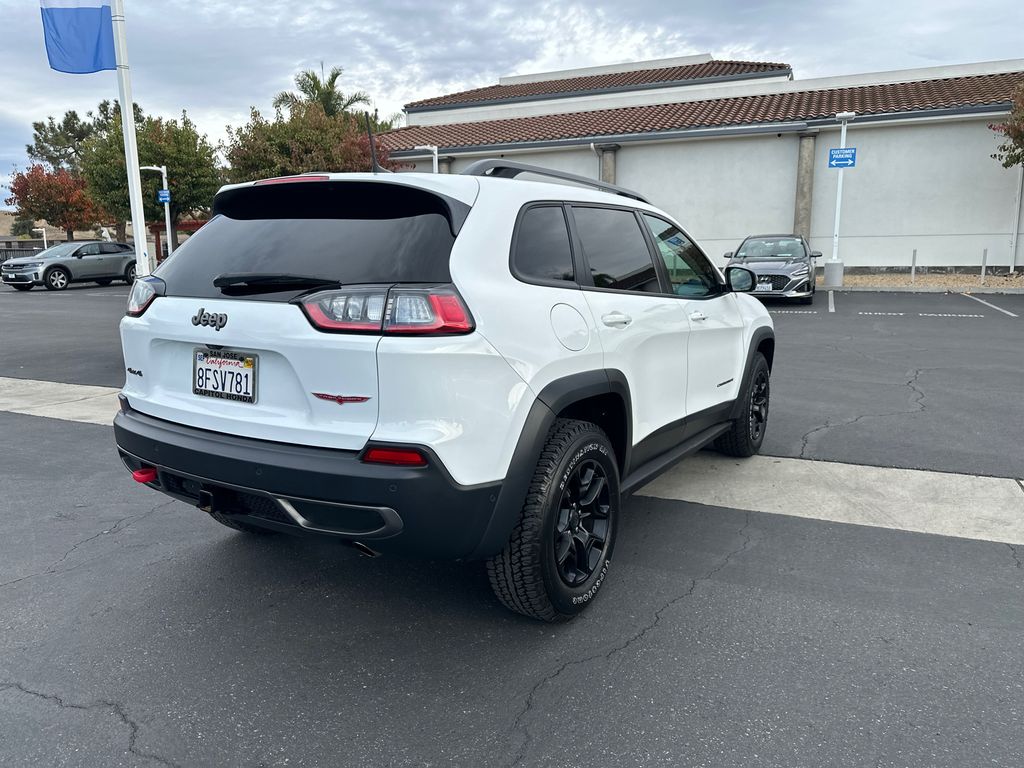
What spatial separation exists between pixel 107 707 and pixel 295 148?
24.6 metres

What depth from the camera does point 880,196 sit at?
2133cm

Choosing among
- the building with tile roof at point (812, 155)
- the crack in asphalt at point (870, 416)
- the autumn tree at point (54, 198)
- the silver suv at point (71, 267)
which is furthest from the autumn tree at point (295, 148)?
the autumn tree at point (54, 198)

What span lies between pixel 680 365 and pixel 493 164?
4.73 ft

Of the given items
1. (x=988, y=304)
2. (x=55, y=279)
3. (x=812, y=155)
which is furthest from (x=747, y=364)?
(x=55, y=279)

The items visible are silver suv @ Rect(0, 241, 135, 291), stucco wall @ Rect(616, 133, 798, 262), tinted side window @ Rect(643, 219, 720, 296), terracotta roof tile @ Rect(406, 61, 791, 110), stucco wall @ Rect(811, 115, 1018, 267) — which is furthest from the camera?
terracotta roof tile @ Rect(406, 61, 791, 110)

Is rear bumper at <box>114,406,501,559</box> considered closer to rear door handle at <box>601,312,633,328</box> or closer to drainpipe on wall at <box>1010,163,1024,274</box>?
rear door handle at <box>601,312,633,328</box>

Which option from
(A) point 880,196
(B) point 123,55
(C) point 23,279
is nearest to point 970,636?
(B) point 123,55

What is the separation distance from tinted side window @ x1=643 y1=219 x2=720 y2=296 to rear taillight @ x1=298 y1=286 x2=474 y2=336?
1.86 meters

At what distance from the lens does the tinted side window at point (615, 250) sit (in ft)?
11.1

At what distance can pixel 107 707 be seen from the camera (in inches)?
101

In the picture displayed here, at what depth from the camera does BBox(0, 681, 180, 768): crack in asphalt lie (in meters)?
→ 2.30

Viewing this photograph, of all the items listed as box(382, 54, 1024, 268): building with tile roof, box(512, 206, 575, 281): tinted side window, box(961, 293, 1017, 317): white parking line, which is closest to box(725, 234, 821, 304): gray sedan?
box(961, 293, 1017, 317): white parking line

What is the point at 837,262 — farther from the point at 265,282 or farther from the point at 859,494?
the point at 265,282

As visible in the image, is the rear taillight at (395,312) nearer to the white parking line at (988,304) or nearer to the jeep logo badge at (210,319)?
the jeep logo badge at (210,319)
